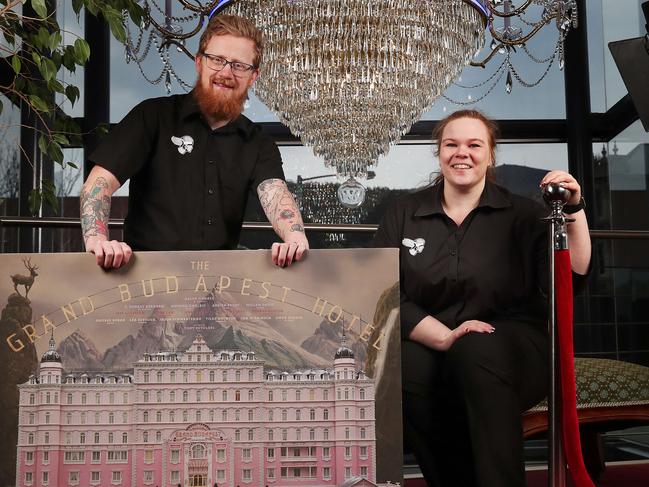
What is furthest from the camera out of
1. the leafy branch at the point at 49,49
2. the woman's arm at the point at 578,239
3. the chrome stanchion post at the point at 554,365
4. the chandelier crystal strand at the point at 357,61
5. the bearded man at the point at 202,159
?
the chandelier crystal strand at the point at 357,61

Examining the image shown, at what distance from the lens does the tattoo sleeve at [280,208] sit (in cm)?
172

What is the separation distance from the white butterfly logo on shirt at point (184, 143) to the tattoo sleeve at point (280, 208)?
0.67 feet

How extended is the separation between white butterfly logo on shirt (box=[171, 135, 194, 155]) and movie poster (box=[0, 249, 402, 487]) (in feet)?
1.53

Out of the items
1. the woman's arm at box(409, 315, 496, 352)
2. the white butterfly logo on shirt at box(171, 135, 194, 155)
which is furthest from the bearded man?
the woman's arm at box(409, 315, 496, 352)

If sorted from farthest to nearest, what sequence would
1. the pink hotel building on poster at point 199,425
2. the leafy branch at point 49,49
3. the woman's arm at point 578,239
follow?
the leafy branch at point 49,49
the woman's arm at point 578,239
the pink hotel building on poster at point 199,425

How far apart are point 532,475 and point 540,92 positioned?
362 cm

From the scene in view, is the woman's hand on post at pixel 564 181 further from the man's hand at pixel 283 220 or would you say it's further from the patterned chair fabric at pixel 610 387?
the patterned chair fabric at pixel 610 387

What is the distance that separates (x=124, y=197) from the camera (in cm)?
529

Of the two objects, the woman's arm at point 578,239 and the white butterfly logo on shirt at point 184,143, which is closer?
the woman's arm at point 578,239

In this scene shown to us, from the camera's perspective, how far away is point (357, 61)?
3.03m

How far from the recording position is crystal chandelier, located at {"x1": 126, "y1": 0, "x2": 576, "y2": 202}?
2.90 meters

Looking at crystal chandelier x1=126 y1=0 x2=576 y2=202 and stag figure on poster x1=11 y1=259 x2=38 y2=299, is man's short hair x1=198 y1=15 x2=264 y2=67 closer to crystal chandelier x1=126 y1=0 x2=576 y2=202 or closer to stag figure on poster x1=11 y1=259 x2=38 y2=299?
stag figure on poster x1=11 y1=259 x2=38 y2=299

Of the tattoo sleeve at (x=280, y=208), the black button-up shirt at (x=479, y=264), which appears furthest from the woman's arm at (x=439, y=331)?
the tattoo sleeve at (x=280, y=208)

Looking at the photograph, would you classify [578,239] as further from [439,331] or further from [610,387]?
[610,387]
